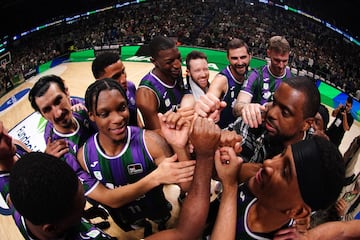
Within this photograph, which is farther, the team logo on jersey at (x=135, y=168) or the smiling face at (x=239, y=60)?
the smiling face at (x=239, y=60)

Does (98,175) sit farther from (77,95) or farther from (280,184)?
(77,95)

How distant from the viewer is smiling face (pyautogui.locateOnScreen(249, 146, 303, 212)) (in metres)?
1.24

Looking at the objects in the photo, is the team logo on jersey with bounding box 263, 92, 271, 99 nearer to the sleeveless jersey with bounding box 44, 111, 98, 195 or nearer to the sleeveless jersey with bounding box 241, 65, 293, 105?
the sleeveless jersey with bounding box 241, 65, 293, 105

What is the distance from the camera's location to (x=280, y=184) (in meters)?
1.28

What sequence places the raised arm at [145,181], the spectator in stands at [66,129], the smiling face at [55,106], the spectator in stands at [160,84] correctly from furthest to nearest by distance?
the spectator in stands at [160,84]
the smiling face at [55,106]
the spectator in stands at [66,129]
the raised arm at [145,181]

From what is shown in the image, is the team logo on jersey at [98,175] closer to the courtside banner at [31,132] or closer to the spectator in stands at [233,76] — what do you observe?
the spectator in stands at [233,76]

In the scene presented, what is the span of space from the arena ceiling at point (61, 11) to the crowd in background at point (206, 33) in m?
0.25

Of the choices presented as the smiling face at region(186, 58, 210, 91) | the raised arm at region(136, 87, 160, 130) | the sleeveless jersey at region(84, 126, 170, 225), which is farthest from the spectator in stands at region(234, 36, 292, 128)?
the sleeveless jersey at region(84, 126, 170, 225)

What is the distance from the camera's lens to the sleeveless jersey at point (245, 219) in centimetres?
149

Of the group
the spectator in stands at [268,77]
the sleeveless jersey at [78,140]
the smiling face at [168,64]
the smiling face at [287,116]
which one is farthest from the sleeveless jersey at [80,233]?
the spectator in stands at [268,77]

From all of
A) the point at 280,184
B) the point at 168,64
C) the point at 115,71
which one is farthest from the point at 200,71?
the point at 280,184

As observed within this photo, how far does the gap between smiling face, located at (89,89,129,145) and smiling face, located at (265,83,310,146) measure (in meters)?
0.98

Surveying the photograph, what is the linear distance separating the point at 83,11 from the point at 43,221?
22.9 ft

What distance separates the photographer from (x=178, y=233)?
1434mm
